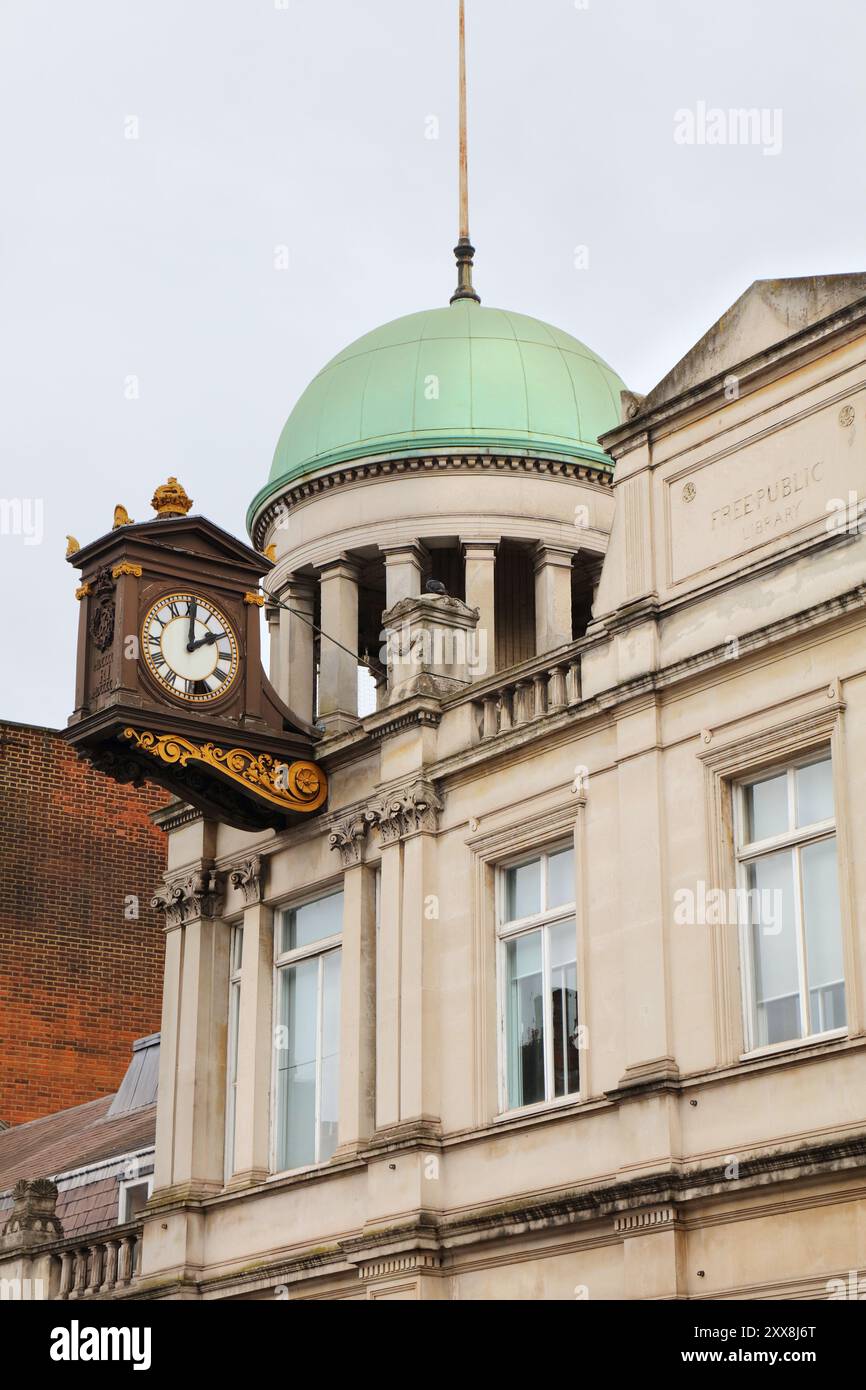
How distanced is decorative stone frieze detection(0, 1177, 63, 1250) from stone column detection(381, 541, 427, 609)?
8289mm

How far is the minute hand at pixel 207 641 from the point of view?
2422 cm

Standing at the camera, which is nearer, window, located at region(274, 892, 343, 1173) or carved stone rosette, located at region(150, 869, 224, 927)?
window, located at region(274, 892, 343, 1173)

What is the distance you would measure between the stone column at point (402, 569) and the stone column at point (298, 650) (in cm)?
131

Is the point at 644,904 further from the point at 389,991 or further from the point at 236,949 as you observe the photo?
the point at 236,949

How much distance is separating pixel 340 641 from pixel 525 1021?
24.7 ft

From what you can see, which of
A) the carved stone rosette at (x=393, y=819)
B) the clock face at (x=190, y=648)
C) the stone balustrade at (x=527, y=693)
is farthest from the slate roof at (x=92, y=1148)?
the stone balustrade at (x=527, y=693)

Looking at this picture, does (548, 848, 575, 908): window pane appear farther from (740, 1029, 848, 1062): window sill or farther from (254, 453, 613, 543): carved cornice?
(254, 453, 613, 543): carved cornice

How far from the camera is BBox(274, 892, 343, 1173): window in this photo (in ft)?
80.0

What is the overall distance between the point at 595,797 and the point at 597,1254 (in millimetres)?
4149

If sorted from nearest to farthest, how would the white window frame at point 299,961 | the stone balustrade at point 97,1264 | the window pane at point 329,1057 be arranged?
1. the window pane at point 329,1057
2. the white window frame at point 299,961
3. the stone balustrade at point 97,1264

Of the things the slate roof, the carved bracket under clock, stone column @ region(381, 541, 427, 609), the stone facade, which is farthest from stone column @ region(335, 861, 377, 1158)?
the slate roof

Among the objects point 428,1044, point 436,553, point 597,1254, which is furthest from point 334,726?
point 597,1254

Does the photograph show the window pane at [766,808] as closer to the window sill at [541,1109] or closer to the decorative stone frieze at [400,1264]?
the window sill at [541,1109]

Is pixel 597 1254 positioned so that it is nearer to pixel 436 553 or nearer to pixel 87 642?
pixel 87 642
